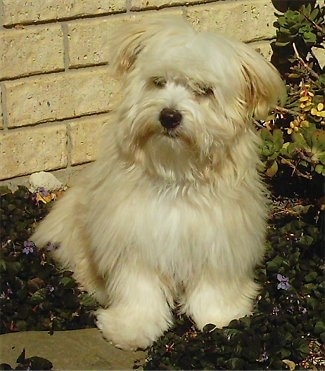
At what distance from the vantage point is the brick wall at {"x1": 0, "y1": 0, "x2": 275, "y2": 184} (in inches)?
148

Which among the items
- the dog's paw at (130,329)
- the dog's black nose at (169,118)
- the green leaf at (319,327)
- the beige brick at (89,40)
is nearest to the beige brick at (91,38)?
the beige brick at (89,40)

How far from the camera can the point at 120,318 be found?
3020 millimetres

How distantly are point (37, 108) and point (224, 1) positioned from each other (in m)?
1.10

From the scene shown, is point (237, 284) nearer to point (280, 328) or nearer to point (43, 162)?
point (280, 328)

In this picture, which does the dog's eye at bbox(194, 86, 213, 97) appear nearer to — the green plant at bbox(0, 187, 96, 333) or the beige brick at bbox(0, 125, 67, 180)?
the green plant at bbox(0, 187, 96, 333)

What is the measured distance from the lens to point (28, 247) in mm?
3441

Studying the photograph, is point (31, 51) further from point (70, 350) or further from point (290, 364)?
point (290, 364)

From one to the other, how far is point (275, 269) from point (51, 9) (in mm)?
1560

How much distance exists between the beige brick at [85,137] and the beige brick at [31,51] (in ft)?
1.08

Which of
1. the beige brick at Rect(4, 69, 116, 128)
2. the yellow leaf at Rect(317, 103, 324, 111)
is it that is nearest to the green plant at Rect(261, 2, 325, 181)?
the yellow leaf at Rect(317, 103, 324, 111)

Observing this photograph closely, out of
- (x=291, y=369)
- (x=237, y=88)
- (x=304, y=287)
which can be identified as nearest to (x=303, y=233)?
(x=304, y=287)

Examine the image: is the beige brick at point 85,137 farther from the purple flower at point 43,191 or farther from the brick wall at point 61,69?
the purple flower at point 43,191

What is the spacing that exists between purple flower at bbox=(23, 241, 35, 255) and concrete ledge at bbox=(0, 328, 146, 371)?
18.1 inches

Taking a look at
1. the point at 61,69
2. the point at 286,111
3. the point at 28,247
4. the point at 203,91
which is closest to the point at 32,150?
the point at 61,69
